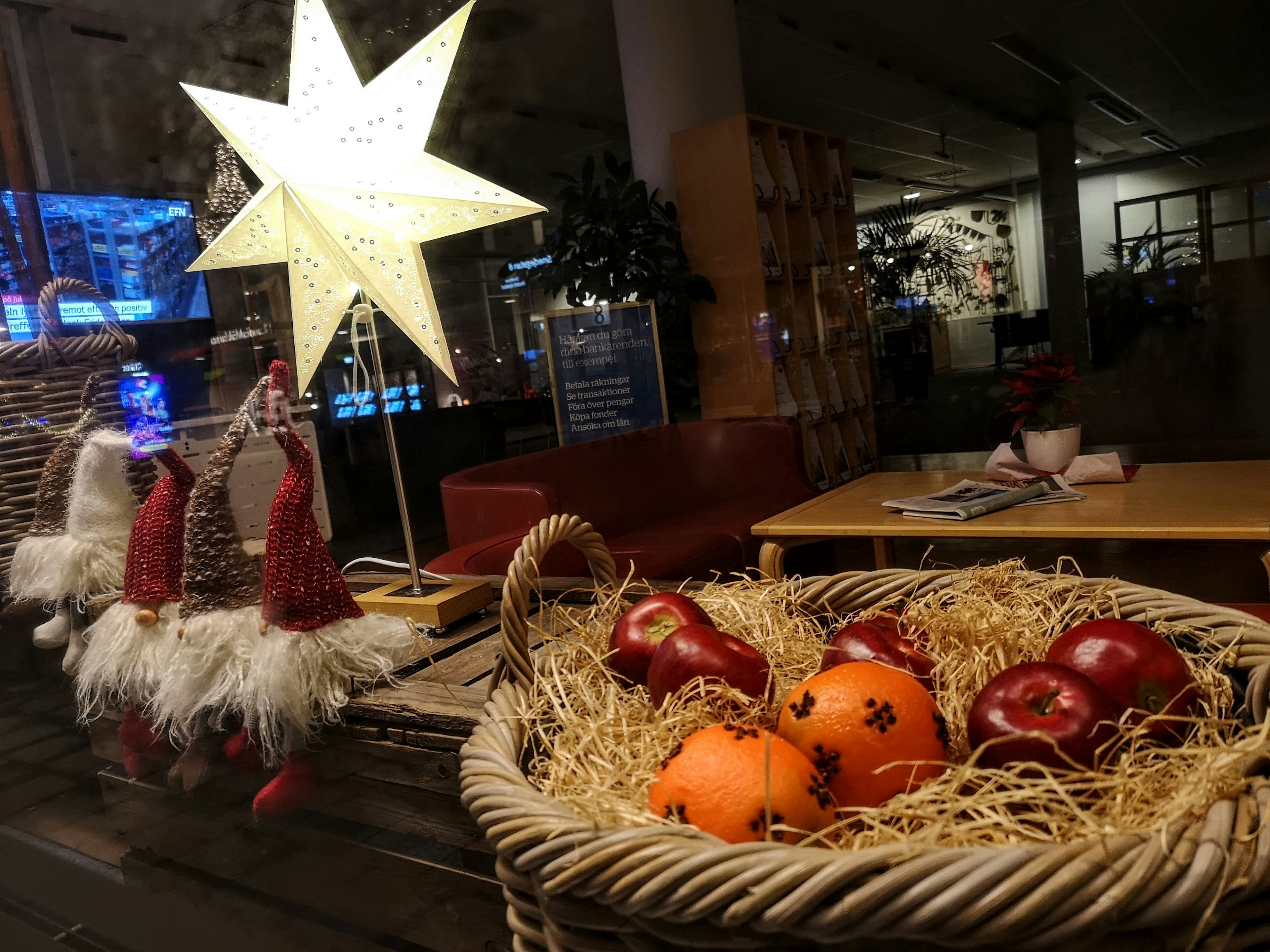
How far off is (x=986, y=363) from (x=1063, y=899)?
3.24 meters

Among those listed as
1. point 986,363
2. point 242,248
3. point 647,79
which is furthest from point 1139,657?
point 647,79

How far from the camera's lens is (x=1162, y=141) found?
3.08 metres

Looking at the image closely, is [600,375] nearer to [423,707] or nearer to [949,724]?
[423,707]

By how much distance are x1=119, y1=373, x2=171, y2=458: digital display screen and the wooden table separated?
1.35m

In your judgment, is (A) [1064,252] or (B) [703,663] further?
(A) [1064,252]

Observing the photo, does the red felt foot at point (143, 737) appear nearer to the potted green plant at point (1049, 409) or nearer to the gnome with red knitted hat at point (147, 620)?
the gnome with red knitted hat at point (147, 620)

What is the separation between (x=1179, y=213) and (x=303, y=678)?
320cm

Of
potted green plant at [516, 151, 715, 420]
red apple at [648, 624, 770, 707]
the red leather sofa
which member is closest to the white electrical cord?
the red leather sofa

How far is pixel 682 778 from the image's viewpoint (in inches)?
22.5

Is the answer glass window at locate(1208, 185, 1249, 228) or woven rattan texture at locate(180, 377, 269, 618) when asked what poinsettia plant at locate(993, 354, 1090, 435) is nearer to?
glass window at locate(1208, 185, 1249, 228)

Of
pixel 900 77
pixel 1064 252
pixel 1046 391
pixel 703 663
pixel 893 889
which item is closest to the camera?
pixel 893 889

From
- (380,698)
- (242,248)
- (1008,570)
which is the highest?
(242,248)

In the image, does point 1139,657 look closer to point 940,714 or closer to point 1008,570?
point 940,714

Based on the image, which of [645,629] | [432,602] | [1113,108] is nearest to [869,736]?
[645,629]
